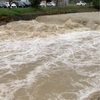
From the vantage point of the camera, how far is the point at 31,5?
93.0ft

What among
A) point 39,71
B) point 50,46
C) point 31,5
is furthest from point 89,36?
point 31,5

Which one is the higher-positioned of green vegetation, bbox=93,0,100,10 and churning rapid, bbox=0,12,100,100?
green vegetation, bbox=93,0,100,10

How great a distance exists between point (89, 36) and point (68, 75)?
653 centimetres

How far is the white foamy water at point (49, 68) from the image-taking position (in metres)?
8.47

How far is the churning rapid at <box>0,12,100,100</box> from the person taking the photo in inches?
334

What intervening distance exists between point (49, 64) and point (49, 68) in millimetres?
489

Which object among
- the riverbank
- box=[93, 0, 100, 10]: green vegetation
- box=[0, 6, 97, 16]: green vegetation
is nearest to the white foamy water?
the riverbank

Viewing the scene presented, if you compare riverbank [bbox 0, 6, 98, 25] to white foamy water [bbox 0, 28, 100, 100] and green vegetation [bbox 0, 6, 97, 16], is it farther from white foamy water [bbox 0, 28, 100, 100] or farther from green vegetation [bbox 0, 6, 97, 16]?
white foamy water [bbox 0, 28, 100, 100]

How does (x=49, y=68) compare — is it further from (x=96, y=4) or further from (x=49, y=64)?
(x=96, y=4)

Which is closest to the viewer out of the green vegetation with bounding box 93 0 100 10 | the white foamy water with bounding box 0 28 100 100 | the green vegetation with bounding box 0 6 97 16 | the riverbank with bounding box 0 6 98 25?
the white foamy water with bounding box 0 28 100 100

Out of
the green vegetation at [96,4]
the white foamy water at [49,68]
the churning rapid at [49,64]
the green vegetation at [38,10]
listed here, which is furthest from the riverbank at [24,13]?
the white foamy water at [49,68]

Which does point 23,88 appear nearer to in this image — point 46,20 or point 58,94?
point 58,94

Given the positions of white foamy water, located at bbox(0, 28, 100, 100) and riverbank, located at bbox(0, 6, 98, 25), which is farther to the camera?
riverbank, located at bbox(0, 6, 98, 25)

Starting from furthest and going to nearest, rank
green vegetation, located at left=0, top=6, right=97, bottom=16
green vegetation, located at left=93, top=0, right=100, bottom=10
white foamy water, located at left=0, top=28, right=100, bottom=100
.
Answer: green vegetation, located at left=93, top=0, right=100, bottom=10
green vegetation, located at left=0, top=6, right=97, bottom=16
white foamy water, located at left=0, top=28, right=100, bottom=100
